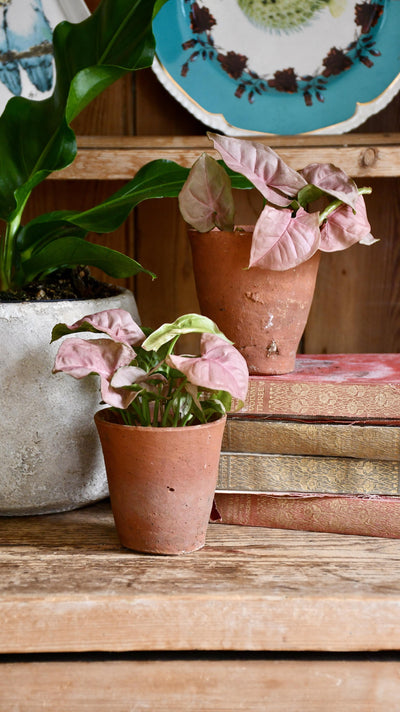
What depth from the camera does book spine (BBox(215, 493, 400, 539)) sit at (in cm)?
69

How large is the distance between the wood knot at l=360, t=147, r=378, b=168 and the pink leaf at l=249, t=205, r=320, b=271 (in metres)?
0.22

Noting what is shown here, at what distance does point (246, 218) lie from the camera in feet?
3.28

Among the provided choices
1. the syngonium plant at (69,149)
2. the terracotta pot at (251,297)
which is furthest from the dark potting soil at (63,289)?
the terracotta pot at (251,297)

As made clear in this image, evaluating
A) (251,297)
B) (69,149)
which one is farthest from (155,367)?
(69,149)

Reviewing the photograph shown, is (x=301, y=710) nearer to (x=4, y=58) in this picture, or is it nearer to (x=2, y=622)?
(x=2, y=622)

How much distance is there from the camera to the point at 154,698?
0.56 m

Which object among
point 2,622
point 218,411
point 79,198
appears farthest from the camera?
point 79,198

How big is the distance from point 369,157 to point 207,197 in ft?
0.83

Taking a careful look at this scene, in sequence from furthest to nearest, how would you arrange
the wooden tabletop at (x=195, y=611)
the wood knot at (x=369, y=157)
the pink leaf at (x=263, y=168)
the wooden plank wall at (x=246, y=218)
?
the wooden plank wall at (x=246, y=218) → the wood knot at (x=369, y=157) → the pink leaf at (x=263, y=168) → the wooden tabletop at (x=195, y=611)

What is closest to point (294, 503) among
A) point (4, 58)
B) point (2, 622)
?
point (2, 622)

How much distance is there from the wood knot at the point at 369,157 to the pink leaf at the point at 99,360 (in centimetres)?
39

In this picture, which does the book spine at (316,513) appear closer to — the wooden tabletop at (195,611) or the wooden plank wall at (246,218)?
the wooden tabletop at (195,611)

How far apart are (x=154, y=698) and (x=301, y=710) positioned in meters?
0.12

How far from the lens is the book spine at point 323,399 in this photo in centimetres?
68
